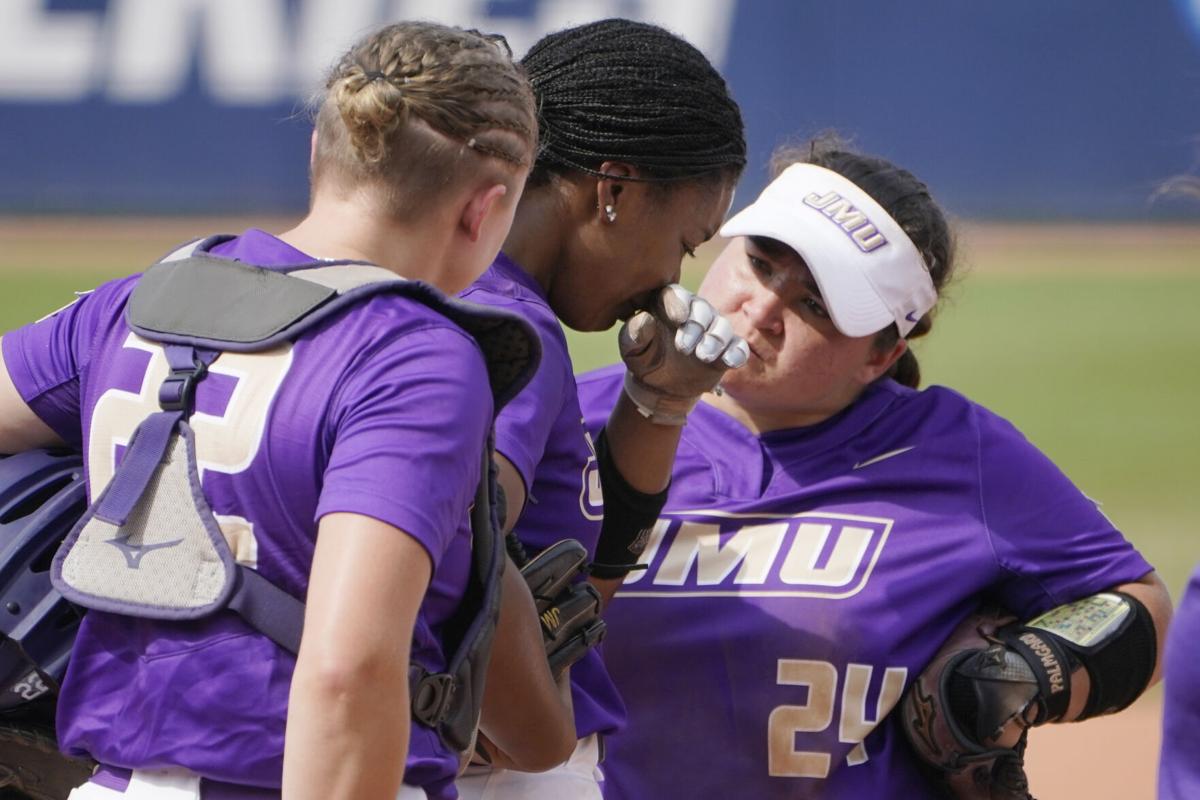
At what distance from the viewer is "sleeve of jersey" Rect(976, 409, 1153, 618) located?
7.10 feet

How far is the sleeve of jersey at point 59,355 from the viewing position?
1.46 metres

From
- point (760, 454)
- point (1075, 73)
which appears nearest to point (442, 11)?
point (1075, 73)

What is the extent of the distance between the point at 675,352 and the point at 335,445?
2.65ft

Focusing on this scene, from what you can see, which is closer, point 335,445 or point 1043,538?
point 335,445

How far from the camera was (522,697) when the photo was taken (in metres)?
1.62

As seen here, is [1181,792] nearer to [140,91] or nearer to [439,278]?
[439,278]

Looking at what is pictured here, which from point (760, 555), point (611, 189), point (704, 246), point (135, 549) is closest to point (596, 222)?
point (611, 189)

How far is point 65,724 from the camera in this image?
53.6 inches

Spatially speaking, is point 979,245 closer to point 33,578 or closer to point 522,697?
point 522,697

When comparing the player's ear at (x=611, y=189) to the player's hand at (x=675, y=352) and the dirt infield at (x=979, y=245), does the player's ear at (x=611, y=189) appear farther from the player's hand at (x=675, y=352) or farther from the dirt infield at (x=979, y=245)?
the dirt infield at (x=979, y=245)

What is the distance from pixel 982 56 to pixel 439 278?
6.67 m

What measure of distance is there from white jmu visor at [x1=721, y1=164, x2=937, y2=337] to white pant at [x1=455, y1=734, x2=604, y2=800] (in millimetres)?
744

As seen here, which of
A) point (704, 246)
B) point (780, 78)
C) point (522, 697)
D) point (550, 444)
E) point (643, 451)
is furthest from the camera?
point (704, 246)

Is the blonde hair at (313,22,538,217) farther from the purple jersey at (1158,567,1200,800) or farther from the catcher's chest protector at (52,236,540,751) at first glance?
the purple jersey at (1158,567,1200,800)
